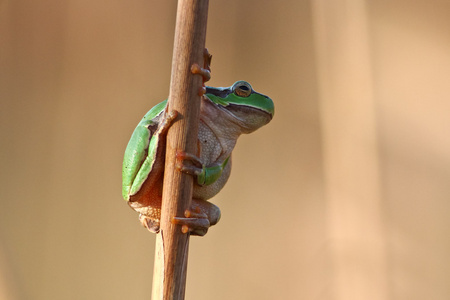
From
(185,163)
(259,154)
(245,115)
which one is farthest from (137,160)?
(259,154)

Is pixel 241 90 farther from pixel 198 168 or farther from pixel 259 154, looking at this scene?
pixel 259 154

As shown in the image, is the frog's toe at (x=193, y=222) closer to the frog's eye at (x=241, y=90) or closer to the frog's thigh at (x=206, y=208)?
the frog's thigh at (x=206, y=208)

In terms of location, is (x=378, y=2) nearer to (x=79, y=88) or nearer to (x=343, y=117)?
(x=343, y=117)

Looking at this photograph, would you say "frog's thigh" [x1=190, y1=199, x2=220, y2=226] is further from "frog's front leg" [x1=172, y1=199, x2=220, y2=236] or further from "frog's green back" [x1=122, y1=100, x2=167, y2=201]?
"frog's green back" [x1=122, y1=100, x2=167, y2=201]

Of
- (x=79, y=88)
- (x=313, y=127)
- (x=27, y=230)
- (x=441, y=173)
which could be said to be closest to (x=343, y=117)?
(x=313, y=127)

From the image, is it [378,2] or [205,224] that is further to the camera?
[378,2]

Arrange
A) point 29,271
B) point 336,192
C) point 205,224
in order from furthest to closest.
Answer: point 336,192
point 29,271
point 205,224

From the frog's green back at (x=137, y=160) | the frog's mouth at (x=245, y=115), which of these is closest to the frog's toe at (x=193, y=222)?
the frog's green back at (x=137, y=160)
